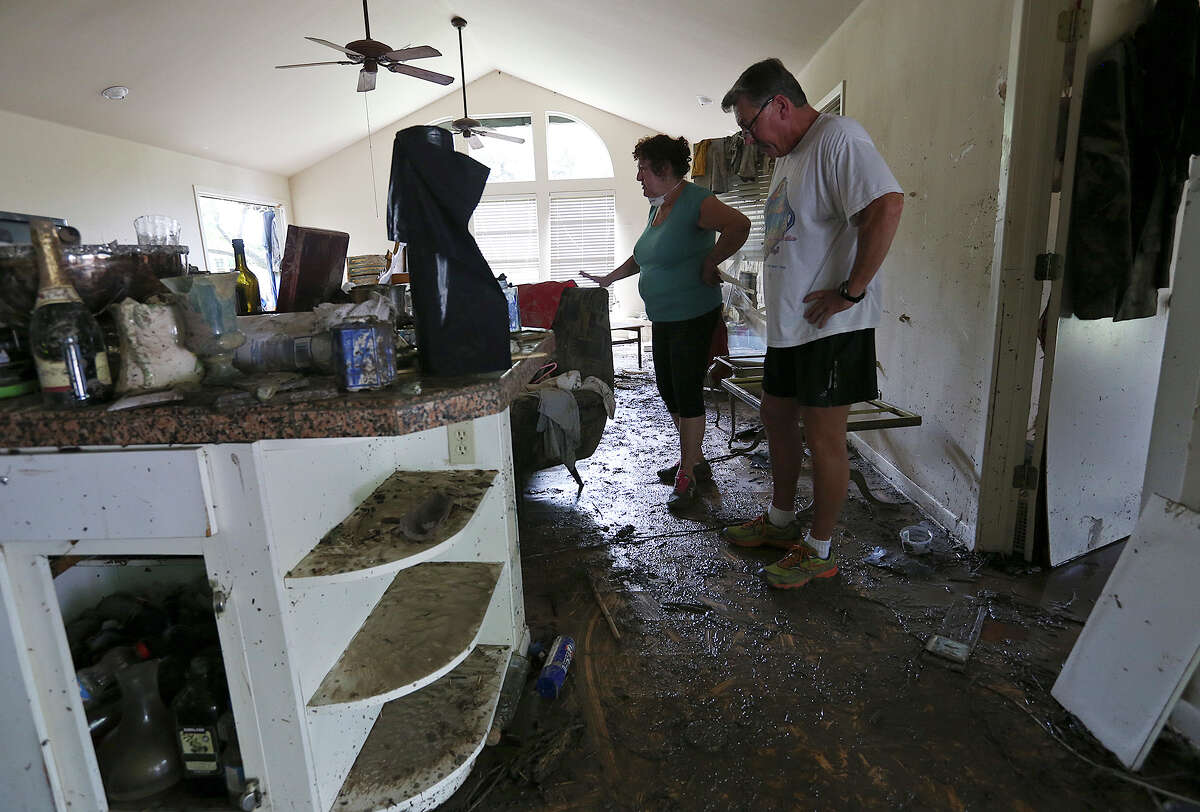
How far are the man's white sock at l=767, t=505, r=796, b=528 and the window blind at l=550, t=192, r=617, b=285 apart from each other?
271 inches

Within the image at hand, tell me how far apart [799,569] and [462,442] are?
3.74 feet

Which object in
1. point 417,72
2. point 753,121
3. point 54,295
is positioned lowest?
point 54,295

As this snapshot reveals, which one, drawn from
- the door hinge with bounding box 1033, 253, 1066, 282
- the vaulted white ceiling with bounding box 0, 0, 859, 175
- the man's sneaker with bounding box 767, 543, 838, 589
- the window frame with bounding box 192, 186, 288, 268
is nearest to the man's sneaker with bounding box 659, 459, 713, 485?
the man's sneaker with bounding box 767, 543, 838, 589

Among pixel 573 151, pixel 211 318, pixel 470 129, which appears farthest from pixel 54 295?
pixel 573 151

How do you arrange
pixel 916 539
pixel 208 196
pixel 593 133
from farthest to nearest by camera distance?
1. pixel 593 133
2. pixel 208 196
3. pixel 916 539

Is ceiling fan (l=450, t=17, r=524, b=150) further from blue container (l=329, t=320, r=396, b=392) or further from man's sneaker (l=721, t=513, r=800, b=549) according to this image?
blue container (l=329, t=320, r=396, b=392)

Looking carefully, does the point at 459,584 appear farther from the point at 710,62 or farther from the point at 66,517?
the point at 710,62

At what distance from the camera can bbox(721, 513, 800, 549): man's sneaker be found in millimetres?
2236

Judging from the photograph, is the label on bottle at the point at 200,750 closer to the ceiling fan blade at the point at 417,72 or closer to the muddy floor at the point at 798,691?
the muddy floor at the point at 798,691

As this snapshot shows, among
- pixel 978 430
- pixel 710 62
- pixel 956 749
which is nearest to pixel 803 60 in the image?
pixel 710 62

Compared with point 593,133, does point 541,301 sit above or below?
below

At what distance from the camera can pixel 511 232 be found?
8.94m

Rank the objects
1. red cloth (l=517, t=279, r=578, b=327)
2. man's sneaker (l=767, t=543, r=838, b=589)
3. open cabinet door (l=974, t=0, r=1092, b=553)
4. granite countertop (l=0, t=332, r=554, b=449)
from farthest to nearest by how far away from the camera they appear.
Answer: red cloth (l=517, t=279, r=578, b=327), man's sneaker (l=767, t=543, r=838, b=589), open cabinet door (l=974, t=0, r=1092, b=553), granite countertop (l=0, t=332, r=554, b=449)

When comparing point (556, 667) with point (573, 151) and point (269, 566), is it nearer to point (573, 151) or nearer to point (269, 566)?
point (269, 566)
